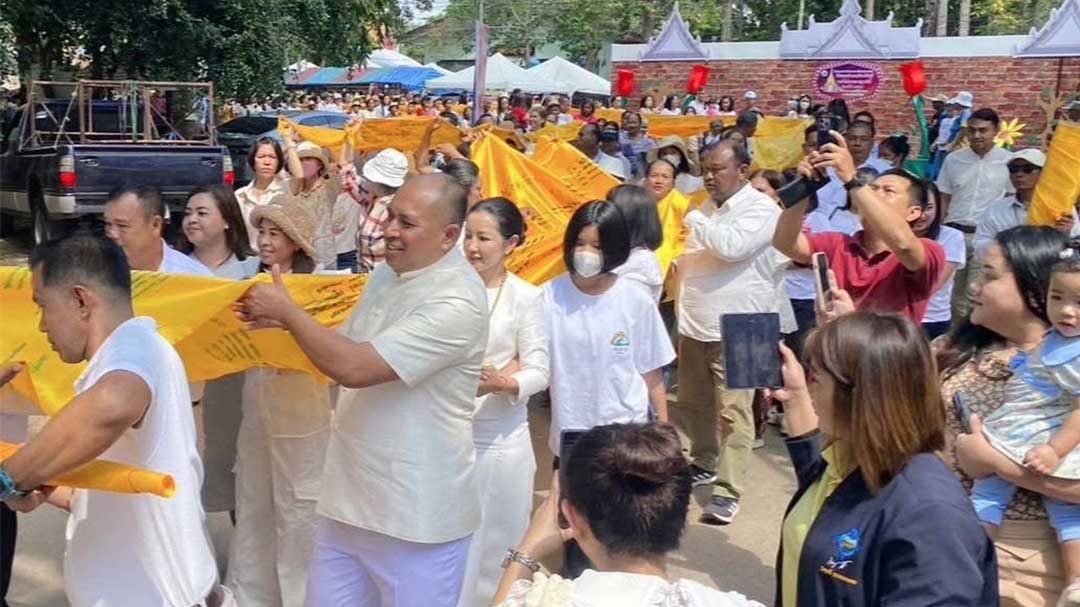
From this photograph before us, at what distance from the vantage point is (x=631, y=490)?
206 centimetres

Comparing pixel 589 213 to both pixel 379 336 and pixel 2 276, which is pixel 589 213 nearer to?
pixel 379 336

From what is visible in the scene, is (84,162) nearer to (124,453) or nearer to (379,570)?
(379,570)

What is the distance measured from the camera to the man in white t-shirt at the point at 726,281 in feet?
17.6

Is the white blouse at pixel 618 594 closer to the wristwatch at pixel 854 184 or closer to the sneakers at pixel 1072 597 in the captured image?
the sneakers at pixel 1072 597

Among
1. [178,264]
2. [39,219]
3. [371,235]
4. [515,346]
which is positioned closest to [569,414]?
[515,346]

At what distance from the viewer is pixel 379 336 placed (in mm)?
2938

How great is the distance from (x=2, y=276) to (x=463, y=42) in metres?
62.5

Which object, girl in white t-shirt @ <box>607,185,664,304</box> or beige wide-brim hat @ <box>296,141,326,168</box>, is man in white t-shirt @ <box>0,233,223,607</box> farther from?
beige wide-brim hat @ <box>296,141,326,168</box>

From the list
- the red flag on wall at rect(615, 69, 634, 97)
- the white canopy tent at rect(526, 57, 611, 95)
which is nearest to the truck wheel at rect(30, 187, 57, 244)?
the red flag on wall at rect(615, 69, 634, 97)

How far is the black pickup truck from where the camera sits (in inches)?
471

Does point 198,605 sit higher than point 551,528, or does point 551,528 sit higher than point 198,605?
point 551,528

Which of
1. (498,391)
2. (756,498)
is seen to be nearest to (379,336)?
(498,391)

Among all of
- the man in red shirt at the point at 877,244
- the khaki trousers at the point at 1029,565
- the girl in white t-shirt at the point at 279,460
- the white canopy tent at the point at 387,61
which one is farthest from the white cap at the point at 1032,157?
the white canopy tent at the point at 387,61

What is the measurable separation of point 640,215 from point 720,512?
153 centimetres
